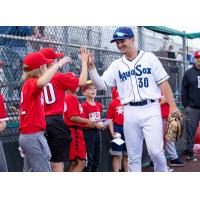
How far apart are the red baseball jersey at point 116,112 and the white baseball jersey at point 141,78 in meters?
1.49

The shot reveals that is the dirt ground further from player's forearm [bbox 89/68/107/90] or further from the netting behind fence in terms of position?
player's forearm [bbox 89/68/107/90]

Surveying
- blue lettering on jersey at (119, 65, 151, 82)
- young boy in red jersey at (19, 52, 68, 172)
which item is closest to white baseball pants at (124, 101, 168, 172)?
blue lettering on jersey at (119, 65, 151, 82)

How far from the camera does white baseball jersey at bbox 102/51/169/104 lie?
4.94 metres

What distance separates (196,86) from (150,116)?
11.1ft

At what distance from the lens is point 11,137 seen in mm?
5188

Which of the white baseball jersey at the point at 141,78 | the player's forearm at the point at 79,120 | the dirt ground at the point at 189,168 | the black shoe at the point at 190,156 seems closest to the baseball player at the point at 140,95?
the white baseball jersey at the point at 141,78

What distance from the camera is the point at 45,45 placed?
5832 millimetres

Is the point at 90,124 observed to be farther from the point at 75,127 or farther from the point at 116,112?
the point at 116,112

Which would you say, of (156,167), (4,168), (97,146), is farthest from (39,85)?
(97,146)

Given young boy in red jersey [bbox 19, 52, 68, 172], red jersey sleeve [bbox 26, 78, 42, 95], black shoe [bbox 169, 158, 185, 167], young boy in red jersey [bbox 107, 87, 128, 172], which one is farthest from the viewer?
black shoe [bbox 169, 158, 185, 167]

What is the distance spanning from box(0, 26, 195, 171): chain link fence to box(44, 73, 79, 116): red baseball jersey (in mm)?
512

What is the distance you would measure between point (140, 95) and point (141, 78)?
0.20 metres

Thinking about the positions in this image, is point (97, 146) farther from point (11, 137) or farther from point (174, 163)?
point (174, 163)

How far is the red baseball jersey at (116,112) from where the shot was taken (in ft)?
21.6
